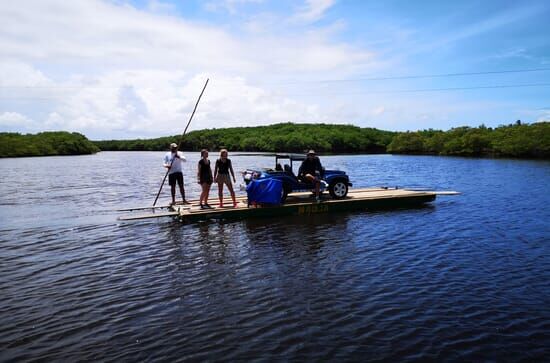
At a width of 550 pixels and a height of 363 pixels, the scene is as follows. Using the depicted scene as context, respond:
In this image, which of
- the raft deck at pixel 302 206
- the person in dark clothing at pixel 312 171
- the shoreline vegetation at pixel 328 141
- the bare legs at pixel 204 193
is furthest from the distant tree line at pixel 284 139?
the bare legs at pixel 204 193

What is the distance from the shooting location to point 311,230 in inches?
497

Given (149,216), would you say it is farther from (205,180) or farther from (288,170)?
(288,170)

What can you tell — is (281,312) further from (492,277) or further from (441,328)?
(492,277)

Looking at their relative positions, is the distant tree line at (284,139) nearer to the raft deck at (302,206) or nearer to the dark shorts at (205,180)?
the raft deck at (302,206)

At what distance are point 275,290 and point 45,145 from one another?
106 m

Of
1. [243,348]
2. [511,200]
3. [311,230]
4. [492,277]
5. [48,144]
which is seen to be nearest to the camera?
[243,348]

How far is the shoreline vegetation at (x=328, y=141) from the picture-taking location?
77562 millimetres

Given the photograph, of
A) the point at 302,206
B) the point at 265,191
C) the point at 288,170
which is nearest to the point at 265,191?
the point at 265,191

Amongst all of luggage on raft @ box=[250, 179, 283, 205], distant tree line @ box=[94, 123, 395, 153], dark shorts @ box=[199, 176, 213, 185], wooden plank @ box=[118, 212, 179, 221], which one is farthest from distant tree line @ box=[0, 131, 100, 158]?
luggage on raft @ box=[250, 179, 283, 205]

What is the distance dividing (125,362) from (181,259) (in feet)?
14.3

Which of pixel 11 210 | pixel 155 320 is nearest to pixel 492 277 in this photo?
pixel 155 320

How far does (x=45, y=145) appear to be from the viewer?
98125 mm

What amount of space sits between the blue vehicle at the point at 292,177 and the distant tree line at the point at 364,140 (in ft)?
183

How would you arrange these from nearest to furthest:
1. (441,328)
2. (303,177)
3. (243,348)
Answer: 1. (243,348)
2. (441,328)
3. (303,177)
